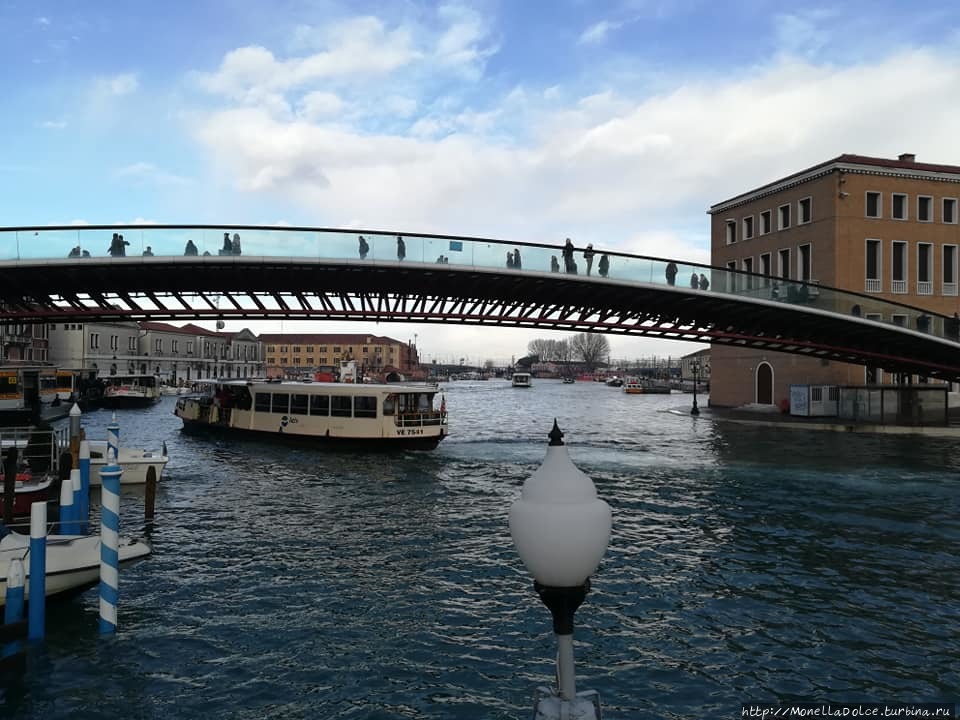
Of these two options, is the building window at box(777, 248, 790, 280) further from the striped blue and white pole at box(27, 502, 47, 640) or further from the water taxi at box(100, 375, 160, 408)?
the water taxi at box(100, 375, 160, 408)

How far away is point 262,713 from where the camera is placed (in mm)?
7133

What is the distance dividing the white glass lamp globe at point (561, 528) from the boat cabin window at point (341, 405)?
25.7 meters

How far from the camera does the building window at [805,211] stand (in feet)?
145

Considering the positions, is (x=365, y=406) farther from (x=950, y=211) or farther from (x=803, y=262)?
(x=950, y=211)

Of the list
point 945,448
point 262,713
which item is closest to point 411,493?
point 262,713

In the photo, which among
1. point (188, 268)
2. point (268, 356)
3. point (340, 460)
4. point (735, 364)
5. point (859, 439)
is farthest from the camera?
point (268, 356)

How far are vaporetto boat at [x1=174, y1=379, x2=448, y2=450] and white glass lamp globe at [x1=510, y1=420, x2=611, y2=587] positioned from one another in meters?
22.7

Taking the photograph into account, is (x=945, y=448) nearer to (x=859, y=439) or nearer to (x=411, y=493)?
(x=859, y=439)

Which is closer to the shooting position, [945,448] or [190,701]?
[190,701]

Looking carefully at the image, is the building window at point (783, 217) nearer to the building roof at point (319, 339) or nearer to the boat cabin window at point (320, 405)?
the boat cabin window at point (320, 405)

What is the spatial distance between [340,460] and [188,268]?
1000cm

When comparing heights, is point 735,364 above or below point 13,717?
above

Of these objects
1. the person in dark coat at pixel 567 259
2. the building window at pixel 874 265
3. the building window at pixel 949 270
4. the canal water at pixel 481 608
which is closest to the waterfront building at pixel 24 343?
the person in dark coat at pixel 567 259

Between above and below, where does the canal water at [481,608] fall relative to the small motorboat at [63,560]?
below
